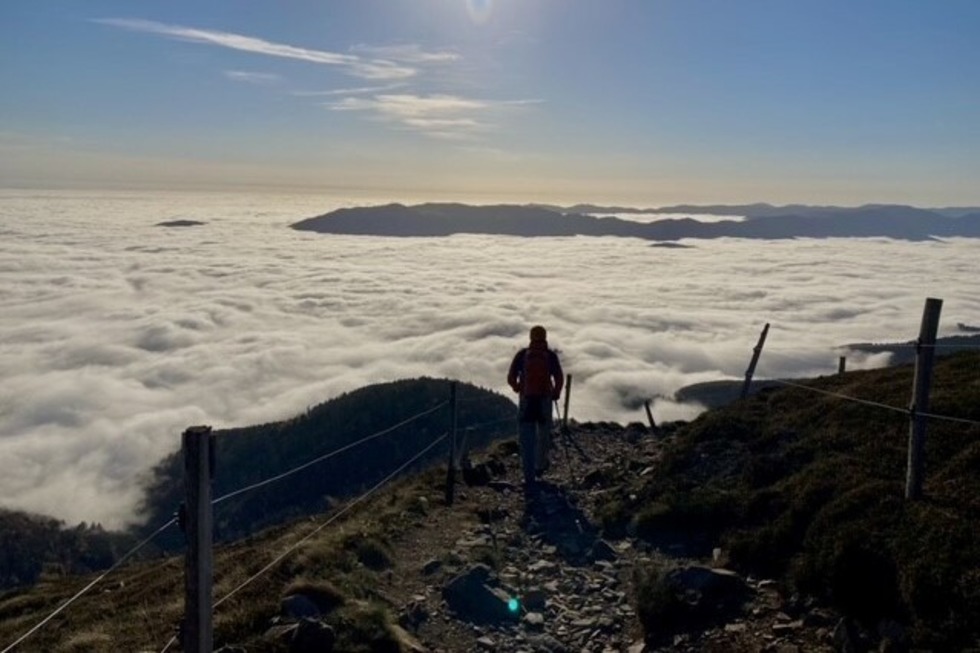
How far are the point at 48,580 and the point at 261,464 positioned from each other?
304 feet

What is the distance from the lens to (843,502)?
916 centimetres

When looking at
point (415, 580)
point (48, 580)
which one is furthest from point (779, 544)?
point (48, 580)

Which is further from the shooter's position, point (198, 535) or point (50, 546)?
point (50, 546)

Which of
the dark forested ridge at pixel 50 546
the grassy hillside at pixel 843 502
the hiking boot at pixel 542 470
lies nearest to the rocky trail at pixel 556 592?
the grassy hillside at pixel 843 502

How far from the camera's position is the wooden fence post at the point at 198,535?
17.2 ft

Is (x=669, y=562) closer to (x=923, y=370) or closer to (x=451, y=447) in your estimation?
(x=923, y=370)

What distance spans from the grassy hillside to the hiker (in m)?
2.16

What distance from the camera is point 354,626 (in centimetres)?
792

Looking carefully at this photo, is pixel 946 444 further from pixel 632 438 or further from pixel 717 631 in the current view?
pixel 632 438

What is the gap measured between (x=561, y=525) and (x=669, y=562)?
8.63ft

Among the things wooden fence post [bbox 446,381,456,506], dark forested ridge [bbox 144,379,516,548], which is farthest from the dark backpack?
dark forested ridge [bbox 144,379,516,548]

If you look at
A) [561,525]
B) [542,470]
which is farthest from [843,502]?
[542,470]

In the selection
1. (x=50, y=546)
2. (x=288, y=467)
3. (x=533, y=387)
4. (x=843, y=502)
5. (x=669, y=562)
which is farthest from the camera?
(x=288, y=467)

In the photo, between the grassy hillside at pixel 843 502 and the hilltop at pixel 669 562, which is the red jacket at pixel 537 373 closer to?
the hilltop at pixel 669 562
